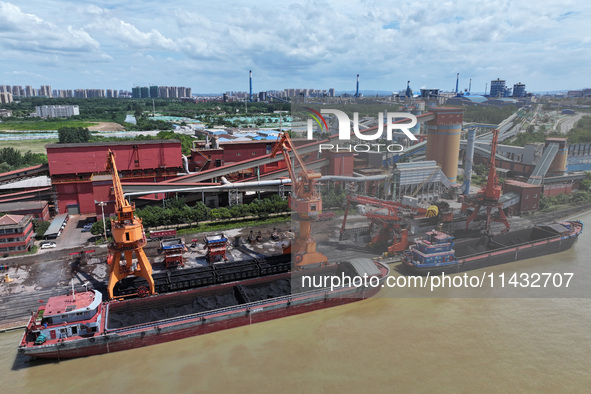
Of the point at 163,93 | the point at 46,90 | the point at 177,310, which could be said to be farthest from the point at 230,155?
the point at 46,90

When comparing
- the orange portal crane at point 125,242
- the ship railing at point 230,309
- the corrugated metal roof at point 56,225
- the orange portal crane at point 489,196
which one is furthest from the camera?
the corrugated metal roof at point 56,225

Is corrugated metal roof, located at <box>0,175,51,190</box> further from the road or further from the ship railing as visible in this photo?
the road

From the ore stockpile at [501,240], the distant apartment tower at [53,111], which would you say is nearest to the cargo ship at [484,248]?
the ore stockpile at [501,240]

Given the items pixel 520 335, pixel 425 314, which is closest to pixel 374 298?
pixel 425 314

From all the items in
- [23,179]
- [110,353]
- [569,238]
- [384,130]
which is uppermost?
[384,130]

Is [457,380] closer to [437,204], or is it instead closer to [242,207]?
[437,204]

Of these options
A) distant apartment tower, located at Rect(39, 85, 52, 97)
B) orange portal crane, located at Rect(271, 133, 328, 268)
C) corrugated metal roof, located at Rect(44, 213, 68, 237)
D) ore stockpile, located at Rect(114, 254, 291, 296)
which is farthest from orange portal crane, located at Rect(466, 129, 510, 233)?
distant apartment tower, located at Rect(39, 85, 52, 97)

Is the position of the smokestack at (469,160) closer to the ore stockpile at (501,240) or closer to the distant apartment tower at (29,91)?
the ore stockpile at (501,240)
